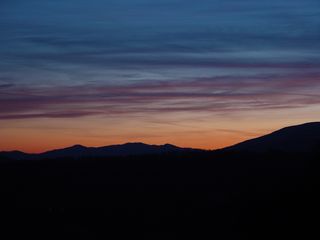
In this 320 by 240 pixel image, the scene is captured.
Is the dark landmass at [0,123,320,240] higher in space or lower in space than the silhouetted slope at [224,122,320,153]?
lower

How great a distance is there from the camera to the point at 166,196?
147ft

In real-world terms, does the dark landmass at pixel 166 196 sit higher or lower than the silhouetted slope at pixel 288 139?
lower

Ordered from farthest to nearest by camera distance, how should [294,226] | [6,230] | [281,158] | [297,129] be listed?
[297,129] < [281,158] < [6,230] < [294,226]

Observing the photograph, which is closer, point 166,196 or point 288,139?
point 166,196

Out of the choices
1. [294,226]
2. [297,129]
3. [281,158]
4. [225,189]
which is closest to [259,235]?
Answer: [294,226]

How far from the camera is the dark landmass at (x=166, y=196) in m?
25.3

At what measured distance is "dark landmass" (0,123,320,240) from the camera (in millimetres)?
25281

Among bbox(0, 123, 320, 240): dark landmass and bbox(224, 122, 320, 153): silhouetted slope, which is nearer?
bbox(0, 123, 320, 240): dark landmass

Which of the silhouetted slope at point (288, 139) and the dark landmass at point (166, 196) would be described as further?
the silhouetted slope at point (288, 139)

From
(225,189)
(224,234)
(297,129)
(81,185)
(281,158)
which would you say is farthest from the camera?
(297,129)

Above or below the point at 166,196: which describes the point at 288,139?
above

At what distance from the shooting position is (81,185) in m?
47.8

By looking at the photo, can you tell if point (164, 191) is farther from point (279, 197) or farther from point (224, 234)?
point (279, 197)

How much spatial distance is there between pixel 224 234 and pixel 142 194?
12039 millimetres
